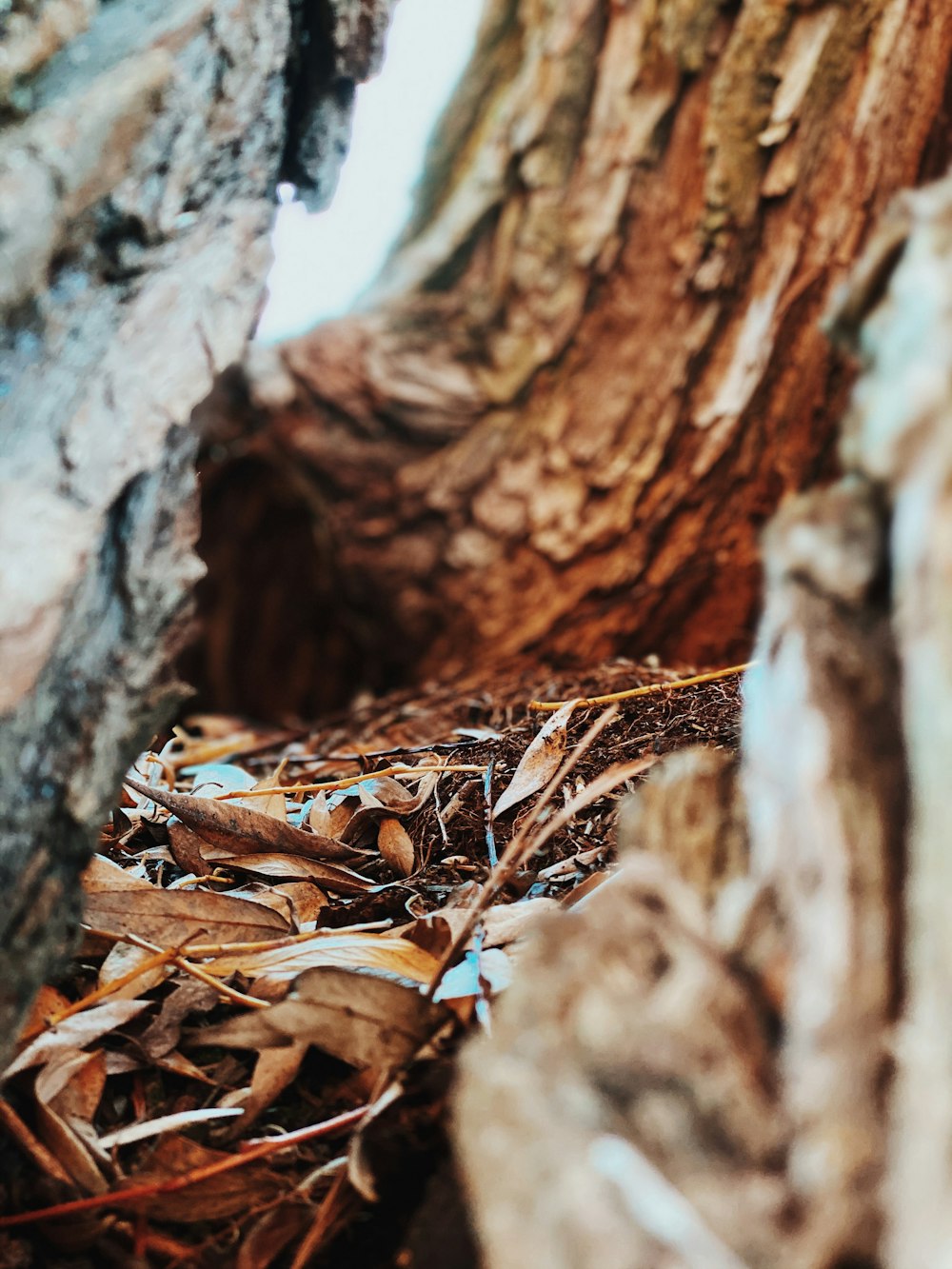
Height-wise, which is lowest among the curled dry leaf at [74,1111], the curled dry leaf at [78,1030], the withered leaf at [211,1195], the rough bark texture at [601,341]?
the withered leaf at [211,1195]

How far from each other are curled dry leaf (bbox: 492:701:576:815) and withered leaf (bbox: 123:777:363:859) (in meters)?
0.15

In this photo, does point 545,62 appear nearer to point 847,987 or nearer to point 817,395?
point 817,395

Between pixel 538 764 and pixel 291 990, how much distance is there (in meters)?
0.33

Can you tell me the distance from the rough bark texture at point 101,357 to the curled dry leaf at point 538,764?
0.32m

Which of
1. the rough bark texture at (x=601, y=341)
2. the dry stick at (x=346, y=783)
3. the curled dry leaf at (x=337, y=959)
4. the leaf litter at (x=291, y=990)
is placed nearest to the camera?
the leaf litter at (x=291, y=990)

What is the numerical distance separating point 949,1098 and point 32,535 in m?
0.57

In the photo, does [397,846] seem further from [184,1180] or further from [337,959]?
[184,1180]

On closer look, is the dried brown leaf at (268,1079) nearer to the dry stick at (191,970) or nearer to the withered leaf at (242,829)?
the dry stick at (191,970)

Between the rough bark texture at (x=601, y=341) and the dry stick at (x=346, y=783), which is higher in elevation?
the rough bark texture at (x=601, y=341)

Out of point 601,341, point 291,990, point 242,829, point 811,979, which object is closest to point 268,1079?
point 291,990

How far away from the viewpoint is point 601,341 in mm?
1923

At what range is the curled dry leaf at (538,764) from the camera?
2.93 ft

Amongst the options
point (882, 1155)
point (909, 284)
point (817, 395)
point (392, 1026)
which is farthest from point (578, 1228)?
point (817, 395)

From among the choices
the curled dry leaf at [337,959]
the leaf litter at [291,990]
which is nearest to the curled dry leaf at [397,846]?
the leaf litter at [291,990]
